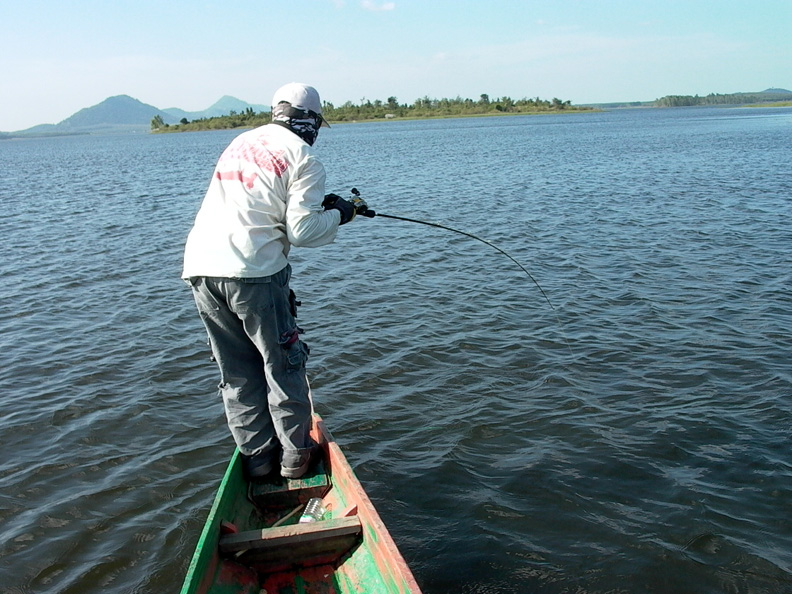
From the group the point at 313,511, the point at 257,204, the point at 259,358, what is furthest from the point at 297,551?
the point at 257,204

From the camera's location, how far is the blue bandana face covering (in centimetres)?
473

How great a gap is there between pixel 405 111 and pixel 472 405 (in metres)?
183

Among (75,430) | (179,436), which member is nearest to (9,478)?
(75,430)

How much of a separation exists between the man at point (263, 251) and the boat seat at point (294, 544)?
802 millimetres

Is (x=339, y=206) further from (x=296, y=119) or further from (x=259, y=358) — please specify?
(x=259, y=358)

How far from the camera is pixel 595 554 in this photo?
5344mm

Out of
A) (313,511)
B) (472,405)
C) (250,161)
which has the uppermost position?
(250,161)

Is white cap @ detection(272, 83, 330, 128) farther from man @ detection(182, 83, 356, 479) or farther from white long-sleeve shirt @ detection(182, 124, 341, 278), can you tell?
white long-sleeve shirt @ detection(182, 124, 341, 278)

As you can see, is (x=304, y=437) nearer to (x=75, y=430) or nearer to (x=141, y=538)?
(x=141, y=538)

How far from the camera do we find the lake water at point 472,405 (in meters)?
5.44

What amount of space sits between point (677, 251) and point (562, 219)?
4.69 metres

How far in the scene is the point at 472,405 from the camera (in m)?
7.87

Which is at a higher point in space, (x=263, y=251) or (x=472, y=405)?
(x=263, y=251)

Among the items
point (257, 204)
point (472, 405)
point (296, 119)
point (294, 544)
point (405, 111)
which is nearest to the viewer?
point (257, 204)
